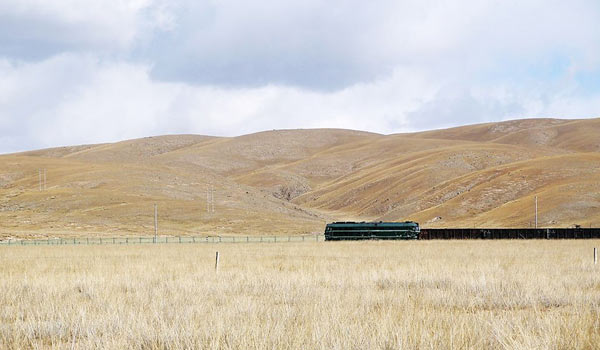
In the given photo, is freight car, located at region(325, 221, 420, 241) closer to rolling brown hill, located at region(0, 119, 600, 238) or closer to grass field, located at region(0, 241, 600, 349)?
rolling brown hill, located at region(0, 119, 600, 238)

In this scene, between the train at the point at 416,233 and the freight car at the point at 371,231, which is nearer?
the train at the point at 416,233

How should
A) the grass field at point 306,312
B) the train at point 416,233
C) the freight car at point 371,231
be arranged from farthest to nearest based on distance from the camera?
the freight car at point 371,231 < the train at point 416,233 < the grass field at point 306,312

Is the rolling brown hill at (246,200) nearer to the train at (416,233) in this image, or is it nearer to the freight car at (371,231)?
the train at (416,233)

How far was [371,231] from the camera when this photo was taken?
289ft

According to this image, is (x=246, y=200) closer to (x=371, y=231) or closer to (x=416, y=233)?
(x=371, y=231)

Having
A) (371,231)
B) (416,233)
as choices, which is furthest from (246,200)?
(416,233)

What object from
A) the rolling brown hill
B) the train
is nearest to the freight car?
the train

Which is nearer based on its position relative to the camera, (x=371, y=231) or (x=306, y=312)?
(x=306, y=312)

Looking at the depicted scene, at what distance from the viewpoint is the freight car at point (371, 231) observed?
8625cm

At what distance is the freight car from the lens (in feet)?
283

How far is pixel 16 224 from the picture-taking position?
371 feet

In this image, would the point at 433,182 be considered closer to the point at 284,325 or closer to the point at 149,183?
the point at 149,183

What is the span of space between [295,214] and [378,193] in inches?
1643

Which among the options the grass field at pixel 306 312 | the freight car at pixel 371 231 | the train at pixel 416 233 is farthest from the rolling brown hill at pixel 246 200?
the grass field at pixel 306 312
